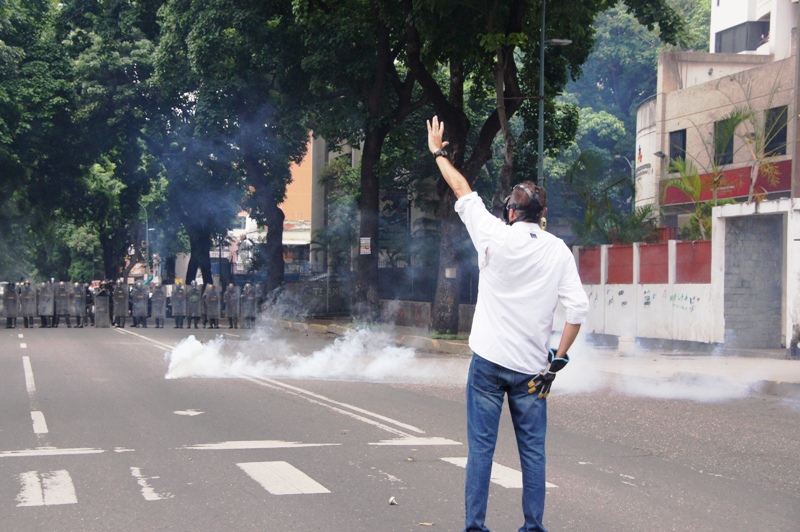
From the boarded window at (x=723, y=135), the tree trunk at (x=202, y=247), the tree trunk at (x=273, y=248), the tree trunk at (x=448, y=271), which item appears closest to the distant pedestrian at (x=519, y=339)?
the tree trunk at (x=448, y=271)

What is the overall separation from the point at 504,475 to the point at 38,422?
527 centimetres

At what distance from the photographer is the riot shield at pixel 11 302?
33.4 m

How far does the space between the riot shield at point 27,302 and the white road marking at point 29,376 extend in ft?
52.1

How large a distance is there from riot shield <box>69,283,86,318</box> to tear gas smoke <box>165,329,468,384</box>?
1375 centimetres

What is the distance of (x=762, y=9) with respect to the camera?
40.2 metres

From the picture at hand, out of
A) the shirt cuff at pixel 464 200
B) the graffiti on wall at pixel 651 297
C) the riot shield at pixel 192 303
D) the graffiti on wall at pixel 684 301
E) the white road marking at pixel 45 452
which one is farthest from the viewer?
the riot shield at pixel 192 303

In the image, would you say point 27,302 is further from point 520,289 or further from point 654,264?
point 520,289

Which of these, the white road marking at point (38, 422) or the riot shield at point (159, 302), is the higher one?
the riot shield at point (159, 302)

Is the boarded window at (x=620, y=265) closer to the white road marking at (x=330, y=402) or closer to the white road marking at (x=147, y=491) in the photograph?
the white road marking at (x=330, y=402)

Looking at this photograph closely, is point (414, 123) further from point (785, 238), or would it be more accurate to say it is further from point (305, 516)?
point (305, 516)

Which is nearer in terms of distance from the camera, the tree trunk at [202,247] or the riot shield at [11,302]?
the riot shield at [11,302]

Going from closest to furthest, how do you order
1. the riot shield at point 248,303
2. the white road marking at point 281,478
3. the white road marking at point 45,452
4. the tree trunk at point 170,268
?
the white road marking at point 281,478
the white road marking at point 45,452
the riot shield at point 248,303
the tree trunk at point 170,268

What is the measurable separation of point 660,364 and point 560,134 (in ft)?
37.5

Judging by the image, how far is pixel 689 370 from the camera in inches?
634
